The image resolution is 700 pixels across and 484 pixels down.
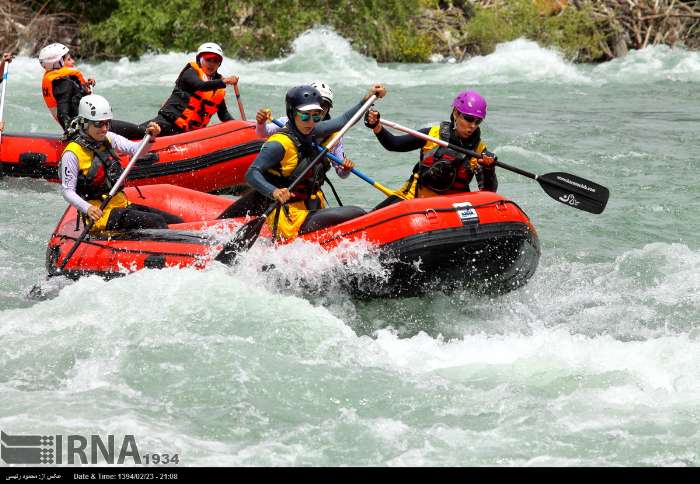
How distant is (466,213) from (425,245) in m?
Result: 0.32

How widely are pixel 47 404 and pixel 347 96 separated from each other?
10.8m

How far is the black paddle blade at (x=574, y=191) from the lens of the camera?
7.14 m

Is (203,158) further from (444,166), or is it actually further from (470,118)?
(470,118)

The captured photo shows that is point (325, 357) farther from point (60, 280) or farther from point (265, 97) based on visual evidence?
point (265, 97)

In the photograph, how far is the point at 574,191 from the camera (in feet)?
23.6

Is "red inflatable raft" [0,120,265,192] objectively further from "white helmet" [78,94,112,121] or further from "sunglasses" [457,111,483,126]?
"sunglasses" [457,111,483,126]

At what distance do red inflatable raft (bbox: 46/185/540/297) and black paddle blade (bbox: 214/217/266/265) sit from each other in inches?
4.9

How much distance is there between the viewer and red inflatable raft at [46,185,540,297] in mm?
6578

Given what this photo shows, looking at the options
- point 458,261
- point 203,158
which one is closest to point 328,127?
point 458,261

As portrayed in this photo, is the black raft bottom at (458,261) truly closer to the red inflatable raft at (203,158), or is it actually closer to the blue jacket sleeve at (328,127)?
the blue jacket sleeve at (328,127)

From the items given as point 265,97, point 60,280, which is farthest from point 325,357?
point 265,97

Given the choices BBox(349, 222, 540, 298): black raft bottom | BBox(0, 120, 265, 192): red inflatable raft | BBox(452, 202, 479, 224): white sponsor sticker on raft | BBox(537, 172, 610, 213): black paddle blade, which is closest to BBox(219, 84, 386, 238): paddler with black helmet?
BBox(349, 222, 540, 298): black raft bottom

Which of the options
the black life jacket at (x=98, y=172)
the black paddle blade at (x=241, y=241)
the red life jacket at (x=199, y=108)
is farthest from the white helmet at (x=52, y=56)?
the black paddle blade at (x=241, y=241)

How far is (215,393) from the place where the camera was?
5.59 metres
